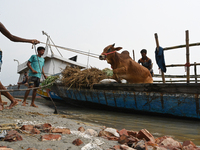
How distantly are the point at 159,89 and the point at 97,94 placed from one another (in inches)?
85.3

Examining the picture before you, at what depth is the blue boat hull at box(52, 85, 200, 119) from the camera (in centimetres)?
374

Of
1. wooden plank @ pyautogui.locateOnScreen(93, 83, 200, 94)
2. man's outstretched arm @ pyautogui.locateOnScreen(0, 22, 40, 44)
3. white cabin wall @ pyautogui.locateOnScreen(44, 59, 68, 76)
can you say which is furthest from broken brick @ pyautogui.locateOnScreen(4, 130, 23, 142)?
white cabin wall @ pyautogui.locateOnScreen(44, 59, 68, 76)

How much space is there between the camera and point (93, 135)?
6.10 ft

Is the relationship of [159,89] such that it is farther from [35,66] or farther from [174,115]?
[35,66]

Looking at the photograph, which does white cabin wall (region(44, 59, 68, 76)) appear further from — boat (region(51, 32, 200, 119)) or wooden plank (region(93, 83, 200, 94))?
wooden plank (region(93, 83, 200, 94))

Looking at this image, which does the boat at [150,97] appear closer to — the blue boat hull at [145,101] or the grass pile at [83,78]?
the blue boat hull at [145,101]

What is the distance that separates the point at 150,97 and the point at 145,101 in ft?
0.65

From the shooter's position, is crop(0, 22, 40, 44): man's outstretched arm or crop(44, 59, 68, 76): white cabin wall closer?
crop(0, 22, 40, 44): man's outstretched arm

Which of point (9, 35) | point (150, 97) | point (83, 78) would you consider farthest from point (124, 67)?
point (9, 35)

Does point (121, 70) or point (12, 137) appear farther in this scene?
point (121, 70)

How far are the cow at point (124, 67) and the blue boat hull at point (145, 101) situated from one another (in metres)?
0.48

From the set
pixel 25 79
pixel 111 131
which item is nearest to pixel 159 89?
pixel 111 131

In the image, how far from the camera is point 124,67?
15.5ft

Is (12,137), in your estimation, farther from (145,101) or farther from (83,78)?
(83,78)
